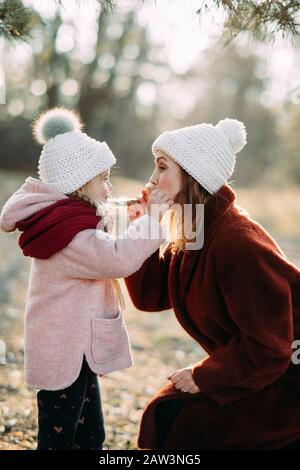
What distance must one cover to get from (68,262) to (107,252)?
0.66ft

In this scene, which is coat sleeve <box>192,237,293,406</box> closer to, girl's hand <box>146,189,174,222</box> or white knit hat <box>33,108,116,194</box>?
girl's hand <box>146,189,174,222</box>

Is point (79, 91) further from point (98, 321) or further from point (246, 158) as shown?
point (98, 321)

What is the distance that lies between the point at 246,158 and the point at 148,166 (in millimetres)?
9346

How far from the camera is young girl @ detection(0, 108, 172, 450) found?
2.37m

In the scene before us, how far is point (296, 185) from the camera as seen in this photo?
29.8m

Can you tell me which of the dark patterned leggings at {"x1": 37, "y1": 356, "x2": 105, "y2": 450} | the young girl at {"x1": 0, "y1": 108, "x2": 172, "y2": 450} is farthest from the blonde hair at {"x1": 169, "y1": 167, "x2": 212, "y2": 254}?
the dark patterned leggings at {"x1": 37, "y1": 356, "x2": 105, "y2": 450}

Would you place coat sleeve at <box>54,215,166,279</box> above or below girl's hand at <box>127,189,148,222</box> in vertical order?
below

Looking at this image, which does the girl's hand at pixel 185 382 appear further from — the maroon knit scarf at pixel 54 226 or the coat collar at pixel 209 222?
the maroon knit scarf at pixel 54 226

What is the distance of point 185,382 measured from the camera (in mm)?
2561

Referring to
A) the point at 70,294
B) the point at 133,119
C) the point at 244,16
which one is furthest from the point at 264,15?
the point at 133,119

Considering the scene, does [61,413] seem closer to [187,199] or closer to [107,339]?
[107,339]

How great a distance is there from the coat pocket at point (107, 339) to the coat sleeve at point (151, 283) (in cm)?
36
